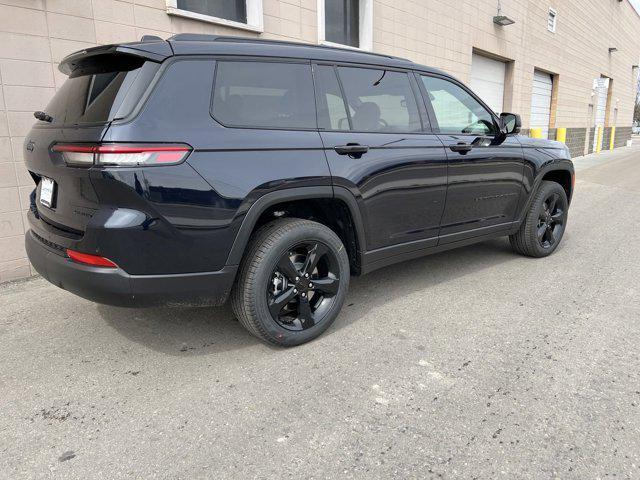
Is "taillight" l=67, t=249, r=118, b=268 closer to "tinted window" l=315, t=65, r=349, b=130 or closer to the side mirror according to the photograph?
"tinted window" l=315, t=65, r=349, b=130

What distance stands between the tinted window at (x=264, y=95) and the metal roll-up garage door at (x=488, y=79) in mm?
10437

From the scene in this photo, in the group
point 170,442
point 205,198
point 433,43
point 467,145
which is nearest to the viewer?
point 170,442

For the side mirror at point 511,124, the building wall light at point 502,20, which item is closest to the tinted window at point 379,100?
the side mirror at point 511,124

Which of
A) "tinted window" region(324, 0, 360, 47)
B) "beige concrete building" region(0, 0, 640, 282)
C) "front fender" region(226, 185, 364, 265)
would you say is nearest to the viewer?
"front fender" region(226, 185, 364, 265)

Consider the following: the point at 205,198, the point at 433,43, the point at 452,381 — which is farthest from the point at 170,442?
the point at 433,43

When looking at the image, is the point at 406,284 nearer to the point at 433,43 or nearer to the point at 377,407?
the point at 377,407

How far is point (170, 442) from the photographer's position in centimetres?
226

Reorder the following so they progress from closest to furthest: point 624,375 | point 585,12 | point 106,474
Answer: point 106,474 < point 624,375 < point 585,12

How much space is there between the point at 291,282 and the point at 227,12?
185 inches

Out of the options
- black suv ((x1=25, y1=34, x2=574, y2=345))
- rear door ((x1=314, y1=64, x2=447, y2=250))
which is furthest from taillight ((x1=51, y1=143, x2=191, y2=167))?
rear door ((x1=314, y1=64, x2=447, y2=250))

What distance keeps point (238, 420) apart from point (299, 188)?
135 centimetres

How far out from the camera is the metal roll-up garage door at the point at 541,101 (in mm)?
16672

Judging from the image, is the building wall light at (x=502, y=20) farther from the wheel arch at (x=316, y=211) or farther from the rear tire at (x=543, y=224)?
the wheel arch at (x=316, y=211)

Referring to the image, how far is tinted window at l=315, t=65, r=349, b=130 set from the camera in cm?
319
